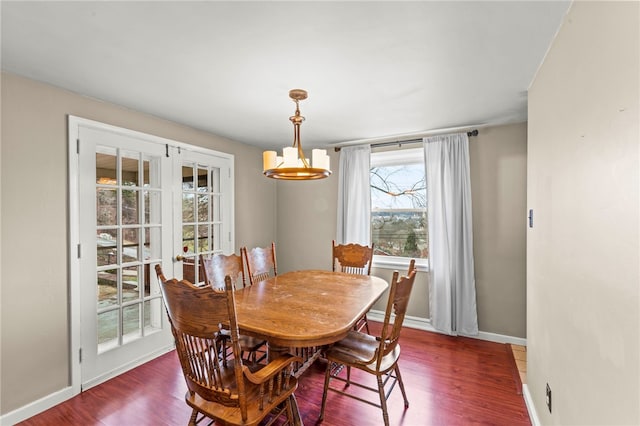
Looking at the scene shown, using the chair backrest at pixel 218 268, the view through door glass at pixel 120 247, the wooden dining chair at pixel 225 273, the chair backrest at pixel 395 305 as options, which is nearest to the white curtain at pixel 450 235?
the chair backrest at pixel 395 305

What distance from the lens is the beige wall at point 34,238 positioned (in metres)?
1.93

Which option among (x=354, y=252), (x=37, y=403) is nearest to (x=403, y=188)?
(x=354, y=252)

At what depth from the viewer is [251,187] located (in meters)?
4.07

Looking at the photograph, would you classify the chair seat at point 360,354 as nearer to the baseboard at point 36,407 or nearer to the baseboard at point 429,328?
the baseboard at point 429,328

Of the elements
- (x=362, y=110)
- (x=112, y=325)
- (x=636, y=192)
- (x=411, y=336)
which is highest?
(x=362, y=110)

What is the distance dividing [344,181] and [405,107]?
1.44 meters

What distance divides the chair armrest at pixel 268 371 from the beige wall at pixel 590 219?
48.9 inches

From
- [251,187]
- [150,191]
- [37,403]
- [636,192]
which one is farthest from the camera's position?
[251,187]

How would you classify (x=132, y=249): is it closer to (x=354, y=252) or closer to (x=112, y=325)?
(x=112, y=325)

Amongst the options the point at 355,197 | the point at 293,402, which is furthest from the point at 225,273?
the point at 355,197

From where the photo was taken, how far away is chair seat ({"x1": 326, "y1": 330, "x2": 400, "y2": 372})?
1.79 m

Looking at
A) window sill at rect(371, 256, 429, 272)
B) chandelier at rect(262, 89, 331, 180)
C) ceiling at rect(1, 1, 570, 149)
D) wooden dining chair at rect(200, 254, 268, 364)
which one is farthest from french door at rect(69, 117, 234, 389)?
window sill at rect(371, 256, 429, 272)

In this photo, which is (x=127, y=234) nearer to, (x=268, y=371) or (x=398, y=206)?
(x=268, y=371)

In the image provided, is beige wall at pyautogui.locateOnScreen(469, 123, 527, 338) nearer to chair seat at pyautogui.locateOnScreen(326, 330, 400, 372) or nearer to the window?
the window
